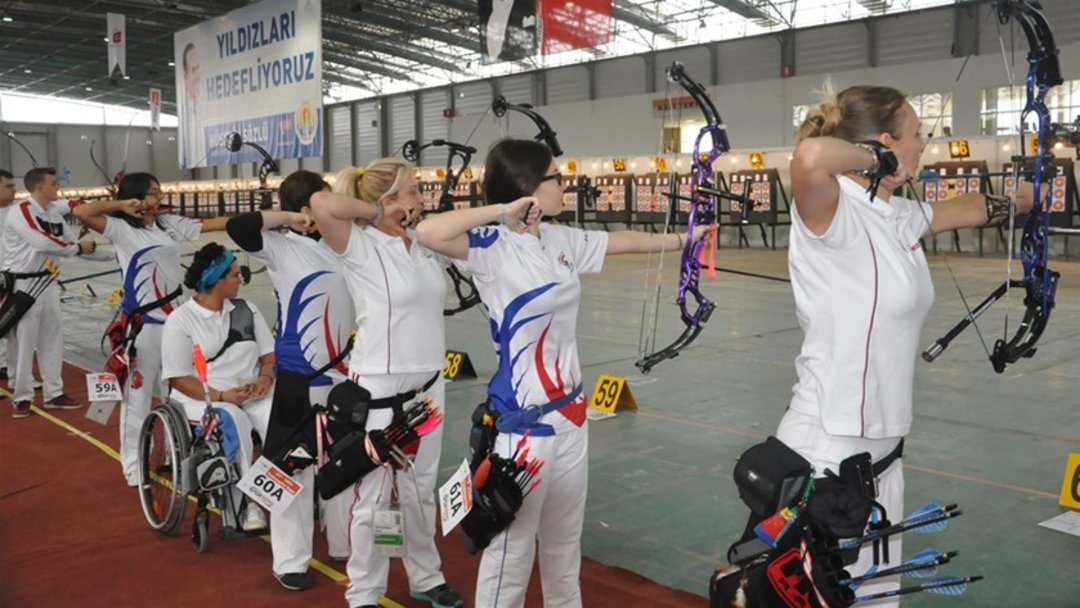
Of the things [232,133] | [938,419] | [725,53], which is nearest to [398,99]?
[725,53]

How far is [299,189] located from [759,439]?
2.67 metres

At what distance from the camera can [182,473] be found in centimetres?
331

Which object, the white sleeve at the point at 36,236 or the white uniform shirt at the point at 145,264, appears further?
the white sleeve at the point at 36,236

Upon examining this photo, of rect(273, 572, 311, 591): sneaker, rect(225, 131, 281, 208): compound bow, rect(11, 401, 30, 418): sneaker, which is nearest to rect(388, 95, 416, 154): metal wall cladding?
rect(225, 131, 281, 208): compound bow

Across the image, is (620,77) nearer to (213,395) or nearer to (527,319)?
(213,395)

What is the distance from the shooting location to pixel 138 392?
4.30 m

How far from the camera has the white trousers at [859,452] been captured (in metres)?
1.75

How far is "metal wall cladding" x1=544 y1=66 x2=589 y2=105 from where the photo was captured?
2506 cm

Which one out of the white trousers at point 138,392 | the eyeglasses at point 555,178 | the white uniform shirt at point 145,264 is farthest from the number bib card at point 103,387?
the eyeglasses at point 555,178

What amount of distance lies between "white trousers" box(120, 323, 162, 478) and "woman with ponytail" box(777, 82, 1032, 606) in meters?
3.40

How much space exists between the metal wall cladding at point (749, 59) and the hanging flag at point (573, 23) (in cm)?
1639

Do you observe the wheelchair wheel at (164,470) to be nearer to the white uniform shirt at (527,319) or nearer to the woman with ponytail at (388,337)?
the woman with ponytail at (388,337)

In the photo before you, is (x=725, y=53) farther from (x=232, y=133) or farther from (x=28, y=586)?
(x=28, y=586)

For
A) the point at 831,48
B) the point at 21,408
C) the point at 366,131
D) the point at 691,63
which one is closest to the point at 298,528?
the point at 21,408
